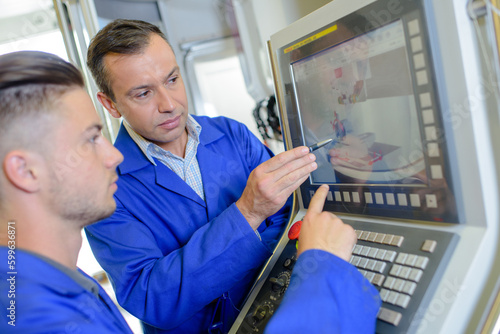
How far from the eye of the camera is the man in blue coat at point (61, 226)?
1.97ft

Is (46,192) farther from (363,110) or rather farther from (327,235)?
(363,110)

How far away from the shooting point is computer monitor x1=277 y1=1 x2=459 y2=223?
2.12 feet

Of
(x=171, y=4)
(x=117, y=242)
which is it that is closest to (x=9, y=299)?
(x=117, y=242)

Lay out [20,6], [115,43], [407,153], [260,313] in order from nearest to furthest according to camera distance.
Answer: [407,153], [260,313], [115,43], [20,6]

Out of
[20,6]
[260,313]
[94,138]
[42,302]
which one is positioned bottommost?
[260,313]

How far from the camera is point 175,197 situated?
1.10 metres

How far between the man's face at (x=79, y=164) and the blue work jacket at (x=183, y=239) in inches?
9.1

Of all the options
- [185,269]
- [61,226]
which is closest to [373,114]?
[185,269]

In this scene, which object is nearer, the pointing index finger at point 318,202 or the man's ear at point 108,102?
the pointing index finger at point 318,202

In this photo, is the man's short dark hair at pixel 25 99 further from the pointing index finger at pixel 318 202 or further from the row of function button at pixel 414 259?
the row of function button at pixel 414 259

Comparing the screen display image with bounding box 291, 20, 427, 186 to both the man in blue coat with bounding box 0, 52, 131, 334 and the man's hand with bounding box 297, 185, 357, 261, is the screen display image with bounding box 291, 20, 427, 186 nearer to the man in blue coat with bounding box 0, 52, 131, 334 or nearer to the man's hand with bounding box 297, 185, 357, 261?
the man's hand with bounding box 297, 185, 357, 261

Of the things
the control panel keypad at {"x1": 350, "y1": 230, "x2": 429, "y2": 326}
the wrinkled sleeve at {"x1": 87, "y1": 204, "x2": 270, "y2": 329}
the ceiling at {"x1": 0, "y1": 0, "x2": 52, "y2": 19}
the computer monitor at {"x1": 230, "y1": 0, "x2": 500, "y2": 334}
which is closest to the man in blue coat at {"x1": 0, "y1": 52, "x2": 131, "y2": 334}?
the wrinkled sleeve at {"x1": 87, "y1": 204, "x2": 270, "y2": 329}

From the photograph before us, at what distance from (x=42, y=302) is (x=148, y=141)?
0.62m

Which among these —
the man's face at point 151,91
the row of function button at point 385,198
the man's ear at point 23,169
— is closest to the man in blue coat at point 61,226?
the man's ear at point 23,169
